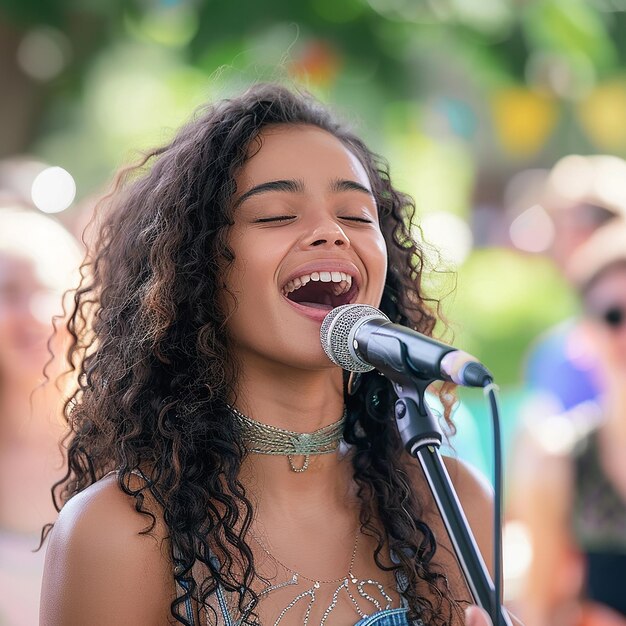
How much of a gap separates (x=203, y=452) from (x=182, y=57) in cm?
293

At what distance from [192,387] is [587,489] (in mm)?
2251

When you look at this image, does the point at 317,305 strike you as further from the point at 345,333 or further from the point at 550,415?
the point at 550,415

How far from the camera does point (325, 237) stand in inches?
67.6

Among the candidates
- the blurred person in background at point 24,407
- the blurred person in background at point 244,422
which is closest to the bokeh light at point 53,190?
the blurred person in background at point 24,407

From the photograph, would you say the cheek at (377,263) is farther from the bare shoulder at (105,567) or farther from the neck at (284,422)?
the bare shoulder at (105,567)

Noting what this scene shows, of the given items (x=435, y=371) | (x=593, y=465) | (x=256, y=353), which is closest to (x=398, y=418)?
(x=435, y=371)

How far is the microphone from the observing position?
1.20 m

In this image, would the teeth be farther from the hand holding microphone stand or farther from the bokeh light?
the bokeh light

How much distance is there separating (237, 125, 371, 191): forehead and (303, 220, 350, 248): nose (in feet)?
0.33

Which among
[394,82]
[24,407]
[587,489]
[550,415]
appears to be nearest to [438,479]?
[24,407]

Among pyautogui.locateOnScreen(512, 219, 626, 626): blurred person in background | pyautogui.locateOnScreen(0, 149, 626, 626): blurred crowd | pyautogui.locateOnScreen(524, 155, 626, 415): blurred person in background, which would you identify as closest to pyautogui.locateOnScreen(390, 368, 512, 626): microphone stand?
pyautogui.locateOnScreen(0, 149, 626, 626): blurred crowd

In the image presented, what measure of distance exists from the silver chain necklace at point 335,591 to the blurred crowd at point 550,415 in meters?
1.20

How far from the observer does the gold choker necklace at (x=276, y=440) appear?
5.82 ft

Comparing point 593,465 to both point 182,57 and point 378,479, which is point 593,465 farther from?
point 182,57
